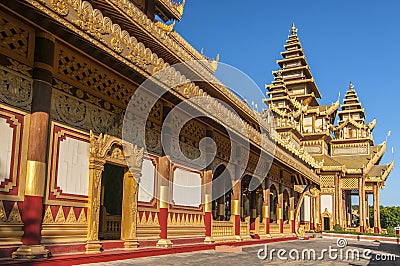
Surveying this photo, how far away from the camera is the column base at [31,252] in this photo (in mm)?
7715

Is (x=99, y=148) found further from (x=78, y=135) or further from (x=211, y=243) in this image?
(x=211, y=243)

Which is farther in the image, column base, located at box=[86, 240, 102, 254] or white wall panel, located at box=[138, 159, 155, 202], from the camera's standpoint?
white wall panel, located at box=[138, 159, 155, 202]

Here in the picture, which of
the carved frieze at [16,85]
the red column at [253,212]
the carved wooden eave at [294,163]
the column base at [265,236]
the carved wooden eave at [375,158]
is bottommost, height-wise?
the column base at [265,236]

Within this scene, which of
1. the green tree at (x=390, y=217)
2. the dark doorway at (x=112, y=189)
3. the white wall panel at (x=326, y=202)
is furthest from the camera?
the green tree at (x=390, y=217)

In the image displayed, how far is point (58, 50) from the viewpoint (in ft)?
30.2

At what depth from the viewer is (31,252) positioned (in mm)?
7871

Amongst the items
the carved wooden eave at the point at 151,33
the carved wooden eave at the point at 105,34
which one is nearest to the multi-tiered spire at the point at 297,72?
the carved wooden eave at the point at 151,33

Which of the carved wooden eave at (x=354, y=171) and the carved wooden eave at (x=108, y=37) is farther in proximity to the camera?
the carved wooden eave at (x=354, y=171)

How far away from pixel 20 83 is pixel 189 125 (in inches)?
300

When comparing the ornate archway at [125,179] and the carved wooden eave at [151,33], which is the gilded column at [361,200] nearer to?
the carved wooden eave at [151,33]

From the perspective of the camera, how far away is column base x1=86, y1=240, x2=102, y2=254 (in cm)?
978

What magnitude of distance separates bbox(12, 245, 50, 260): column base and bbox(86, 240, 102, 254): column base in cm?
161

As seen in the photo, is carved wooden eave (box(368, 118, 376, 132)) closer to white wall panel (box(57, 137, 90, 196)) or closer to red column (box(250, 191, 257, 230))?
red column (box(250, 191, 257, 230))

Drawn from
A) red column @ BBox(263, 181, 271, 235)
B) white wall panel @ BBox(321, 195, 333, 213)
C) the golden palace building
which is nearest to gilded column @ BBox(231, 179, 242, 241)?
the golden palace building
